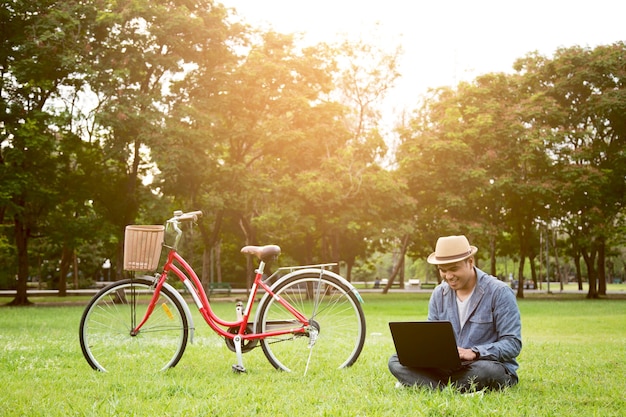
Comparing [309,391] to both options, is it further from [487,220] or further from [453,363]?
[487,220]

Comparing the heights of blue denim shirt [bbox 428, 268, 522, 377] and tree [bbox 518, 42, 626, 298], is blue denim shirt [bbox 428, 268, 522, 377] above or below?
below

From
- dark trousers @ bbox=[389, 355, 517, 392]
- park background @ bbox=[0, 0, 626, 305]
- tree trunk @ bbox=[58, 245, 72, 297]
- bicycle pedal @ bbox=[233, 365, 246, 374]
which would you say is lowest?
tree trunk @ bbox=[58, 245, 72, 297]

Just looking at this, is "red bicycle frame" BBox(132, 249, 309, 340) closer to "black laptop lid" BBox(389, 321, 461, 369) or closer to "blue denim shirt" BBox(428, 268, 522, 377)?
"black laptop lid" BBox(389, 321, 461, 369)

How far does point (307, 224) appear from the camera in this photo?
26.9 meters

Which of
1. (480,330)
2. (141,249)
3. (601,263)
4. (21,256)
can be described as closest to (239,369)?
(141,249)

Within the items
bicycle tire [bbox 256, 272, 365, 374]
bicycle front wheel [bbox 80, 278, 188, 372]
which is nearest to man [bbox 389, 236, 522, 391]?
bicycle tire [bbox 256, 272, 365, 374]

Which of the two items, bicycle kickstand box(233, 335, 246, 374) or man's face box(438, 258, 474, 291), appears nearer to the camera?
man's face box(438, 258, 474, 291)

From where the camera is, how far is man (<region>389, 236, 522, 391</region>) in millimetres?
5004

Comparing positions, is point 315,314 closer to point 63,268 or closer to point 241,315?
point 241,315

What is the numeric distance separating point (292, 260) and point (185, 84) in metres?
19.3

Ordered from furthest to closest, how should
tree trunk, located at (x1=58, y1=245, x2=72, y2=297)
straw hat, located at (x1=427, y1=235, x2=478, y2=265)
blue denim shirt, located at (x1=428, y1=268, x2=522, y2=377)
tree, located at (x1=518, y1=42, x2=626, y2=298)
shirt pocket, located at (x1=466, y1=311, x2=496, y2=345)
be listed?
tree trunk, located at (x1=58, y1=245, x2=72, y2=297) < tree, located at (x1=518, y1=42, x2=626, y2=298) < shirt pocket, located at (x1=466, y1=311, x2=496, y2=345) < blue denim shirt, located at (x1=428, y1=268, x2=522, y2=377) < straw hat, located at (x1=427, y1=235, x2=478, y2=265)

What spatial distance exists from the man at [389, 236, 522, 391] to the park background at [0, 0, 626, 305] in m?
19.4

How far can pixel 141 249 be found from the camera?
5977mm

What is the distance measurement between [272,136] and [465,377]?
21.7 m
